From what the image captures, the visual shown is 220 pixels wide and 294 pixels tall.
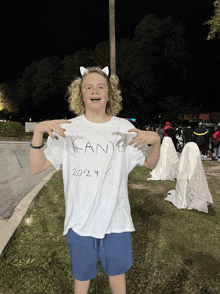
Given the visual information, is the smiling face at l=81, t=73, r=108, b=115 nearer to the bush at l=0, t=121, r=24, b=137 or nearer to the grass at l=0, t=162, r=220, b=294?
the grass at l=0, t=162, r=220, b=294

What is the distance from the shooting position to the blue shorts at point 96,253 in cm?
189

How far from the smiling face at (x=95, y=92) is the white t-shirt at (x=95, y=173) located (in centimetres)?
13

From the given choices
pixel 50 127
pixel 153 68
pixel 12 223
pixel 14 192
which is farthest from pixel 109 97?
pixel 153 68

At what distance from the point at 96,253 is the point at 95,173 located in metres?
0.63

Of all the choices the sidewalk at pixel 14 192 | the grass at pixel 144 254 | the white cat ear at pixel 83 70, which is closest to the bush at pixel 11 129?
the sidewalk at pixel 14 192

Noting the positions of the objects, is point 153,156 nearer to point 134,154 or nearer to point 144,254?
point 134,154

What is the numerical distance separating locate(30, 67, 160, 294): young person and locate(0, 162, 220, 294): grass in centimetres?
94

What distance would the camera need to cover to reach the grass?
2.73 metres

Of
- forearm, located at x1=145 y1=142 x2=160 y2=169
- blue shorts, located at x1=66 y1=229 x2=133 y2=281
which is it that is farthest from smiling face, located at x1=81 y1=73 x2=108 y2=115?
blue shorts, located at x1=66 y1=229 x2=133 y2=281

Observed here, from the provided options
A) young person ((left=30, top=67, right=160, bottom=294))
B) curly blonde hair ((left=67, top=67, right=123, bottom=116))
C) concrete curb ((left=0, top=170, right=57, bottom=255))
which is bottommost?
concrete curb ((left=0, top=170, right=57, bottom=255))

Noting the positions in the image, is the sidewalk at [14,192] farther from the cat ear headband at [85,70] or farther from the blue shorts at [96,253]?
the cat ear headband at [85,70]

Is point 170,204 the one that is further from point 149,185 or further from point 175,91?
point 175,91

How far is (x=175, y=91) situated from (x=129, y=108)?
5.58 metres

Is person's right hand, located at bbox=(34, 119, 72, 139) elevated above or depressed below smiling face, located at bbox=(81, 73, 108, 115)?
below
